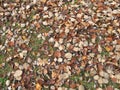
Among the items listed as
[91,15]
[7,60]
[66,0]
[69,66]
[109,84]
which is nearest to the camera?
[109,84]

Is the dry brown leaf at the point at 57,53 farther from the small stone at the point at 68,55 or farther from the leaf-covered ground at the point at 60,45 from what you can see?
the small stone at the point at 68,55

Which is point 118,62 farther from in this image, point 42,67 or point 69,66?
point 42,67

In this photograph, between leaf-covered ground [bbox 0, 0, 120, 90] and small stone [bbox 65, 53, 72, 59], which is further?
small stone [bbox 65, 53, 72, 59]

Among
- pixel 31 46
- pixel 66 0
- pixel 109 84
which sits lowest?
pixel 109 84

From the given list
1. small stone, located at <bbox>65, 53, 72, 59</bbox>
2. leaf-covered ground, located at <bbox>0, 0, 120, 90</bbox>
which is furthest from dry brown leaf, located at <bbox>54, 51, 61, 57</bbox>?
small stone, located at <bbox>65, 53, 72, 59</bbox>

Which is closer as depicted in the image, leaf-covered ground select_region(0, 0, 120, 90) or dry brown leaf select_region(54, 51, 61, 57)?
→ leaf-covered ground select_region(0, 0, 120, 90)

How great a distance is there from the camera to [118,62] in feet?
11.8

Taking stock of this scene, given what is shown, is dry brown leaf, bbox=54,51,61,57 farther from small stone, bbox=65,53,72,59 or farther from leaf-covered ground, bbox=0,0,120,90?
small stone, bbox=65,53,72,59

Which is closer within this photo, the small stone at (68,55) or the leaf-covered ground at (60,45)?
the leaf-covered ground at (60,45)

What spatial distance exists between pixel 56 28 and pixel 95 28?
2.18 feet

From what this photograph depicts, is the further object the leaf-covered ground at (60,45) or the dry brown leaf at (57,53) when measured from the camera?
the dry brown leaf at (57,53)

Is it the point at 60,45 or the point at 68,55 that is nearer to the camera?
the point at 68,55

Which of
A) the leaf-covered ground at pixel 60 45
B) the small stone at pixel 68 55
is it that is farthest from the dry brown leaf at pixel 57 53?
the small stone at pixel 68 55

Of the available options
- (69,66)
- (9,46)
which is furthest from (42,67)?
(9,46)
